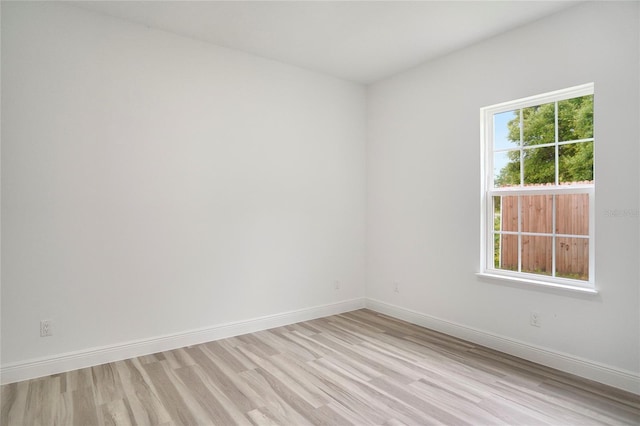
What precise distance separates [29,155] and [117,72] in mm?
963

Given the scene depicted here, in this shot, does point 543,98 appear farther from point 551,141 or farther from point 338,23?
point 338,23

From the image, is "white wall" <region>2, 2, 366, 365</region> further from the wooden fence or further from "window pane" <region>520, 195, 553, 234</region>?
"window pane" <region>520, 195, 553, 234</region>

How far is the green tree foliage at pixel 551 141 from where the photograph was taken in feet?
9.47

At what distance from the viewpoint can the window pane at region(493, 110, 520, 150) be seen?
132 inches

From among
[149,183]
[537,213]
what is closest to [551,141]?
[537,213]

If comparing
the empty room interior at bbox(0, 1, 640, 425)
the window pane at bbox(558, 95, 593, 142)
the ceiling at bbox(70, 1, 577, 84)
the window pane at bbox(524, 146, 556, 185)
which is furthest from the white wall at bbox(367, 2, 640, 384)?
the window pane at bbox(524, 146, 556, 185)

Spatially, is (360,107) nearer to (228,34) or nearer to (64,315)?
(228,34)

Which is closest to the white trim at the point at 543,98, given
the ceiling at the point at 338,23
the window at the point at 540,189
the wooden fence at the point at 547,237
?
the window at the point at 540,189

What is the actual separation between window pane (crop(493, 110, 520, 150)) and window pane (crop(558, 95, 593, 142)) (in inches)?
14.7

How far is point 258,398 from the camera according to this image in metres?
2.48

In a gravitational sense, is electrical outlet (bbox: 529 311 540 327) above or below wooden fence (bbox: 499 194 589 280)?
below

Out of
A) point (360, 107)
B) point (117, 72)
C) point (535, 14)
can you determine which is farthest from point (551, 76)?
point (117, 72)

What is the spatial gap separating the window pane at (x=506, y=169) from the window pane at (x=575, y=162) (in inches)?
14.7

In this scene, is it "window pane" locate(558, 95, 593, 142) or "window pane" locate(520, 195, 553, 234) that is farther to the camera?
"window pane" locate(520, 195, 553, 234)
